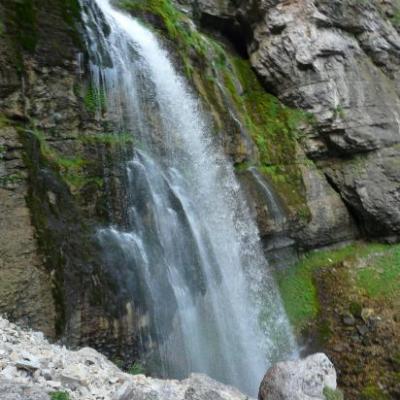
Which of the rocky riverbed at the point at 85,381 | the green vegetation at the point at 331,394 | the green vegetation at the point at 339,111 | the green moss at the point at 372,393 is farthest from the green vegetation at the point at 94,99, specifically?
the green moss at the point at 372,393

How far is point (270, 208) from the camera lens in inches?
397

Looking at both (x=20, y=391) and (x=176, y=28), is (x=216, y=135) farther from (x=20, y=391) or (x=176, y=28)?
(x=20, y=391)

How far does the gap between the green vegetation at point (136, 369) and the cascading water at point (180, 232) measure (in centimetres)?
31

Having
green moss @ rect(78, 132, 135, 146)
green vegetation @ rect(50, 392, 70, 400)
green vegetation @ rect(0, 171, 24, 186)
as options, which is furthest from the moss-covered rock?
green vegetation @ rect(0, 171, 24, 186)

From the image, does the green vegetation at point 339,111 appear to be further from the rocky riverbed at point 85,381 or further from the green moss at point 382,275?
the rocky riverbed at point 85,381

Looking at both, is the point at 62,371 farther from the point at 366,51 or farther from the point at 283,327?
the point at 366,51

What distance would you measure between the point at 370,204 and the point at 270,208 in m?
3.40

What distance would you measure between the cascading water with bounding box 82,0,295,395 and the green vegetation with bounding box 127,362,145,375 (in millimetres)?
306

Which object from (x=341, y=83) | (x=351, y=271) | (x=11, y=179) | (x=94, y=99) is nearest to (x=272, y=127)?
(x=341, y=83)

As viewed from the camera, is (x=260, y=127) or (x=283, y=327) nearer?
(x=283, y=327)

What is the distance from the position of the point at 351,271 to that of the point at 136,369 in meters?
7.03

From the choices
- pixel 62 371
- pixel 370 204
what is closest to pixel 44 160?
pixel 62 371

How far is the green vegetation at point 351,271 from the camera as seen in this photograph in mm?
9711

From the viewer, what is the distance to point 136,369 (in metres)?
5.77
